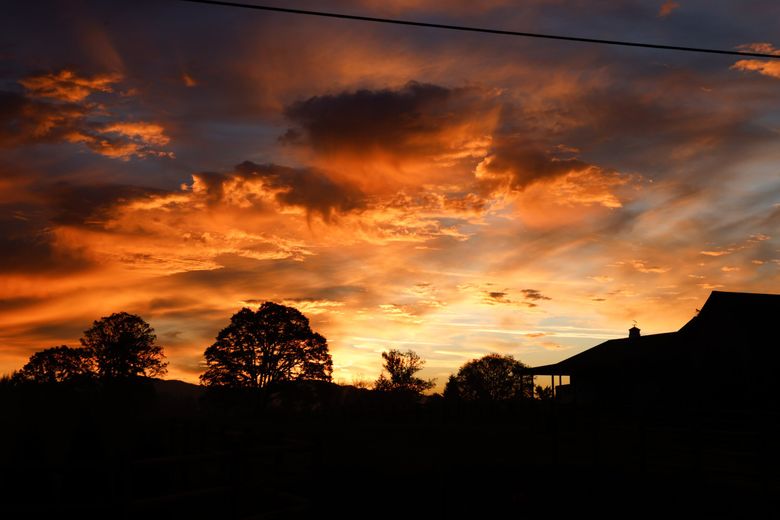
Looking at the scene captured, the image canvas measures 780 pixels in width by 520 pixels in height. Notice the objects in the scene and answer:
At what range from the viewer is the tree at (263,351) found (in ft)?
174

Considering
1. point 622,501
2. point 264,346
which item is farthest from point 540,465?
point 264,346

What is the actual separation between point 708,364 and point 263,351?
34.6 meters

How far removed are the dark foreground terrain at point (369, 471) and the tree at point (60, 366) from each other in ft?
110

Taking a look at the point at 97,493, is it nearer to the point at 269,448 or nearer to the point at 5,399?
the point at 269,448

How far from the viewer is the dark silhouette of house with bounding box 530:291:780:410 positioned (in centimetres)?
2908

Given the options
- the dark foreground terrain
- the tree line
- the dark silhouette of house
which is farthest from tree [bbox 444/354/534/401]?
the dark foreground terrain

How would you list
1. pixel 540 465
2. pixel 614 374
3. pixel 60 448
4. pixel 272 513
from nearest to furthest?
1. pixel 272 513
2. pixel 60 448
3. pixel 540 465
4. pixel 614 374

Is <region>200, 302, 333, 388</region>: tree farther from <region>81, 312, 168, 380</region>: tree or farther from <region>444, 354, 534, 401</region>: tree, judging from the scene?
<region>444, 354, 534, 401</region>: tree

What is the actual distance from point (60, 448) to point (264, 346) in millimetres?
38414

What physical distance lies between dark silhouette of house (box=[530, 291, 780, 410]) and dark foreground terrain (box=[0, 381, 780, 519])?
1.78 m

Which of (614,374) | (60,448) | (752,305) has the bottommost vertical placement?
(60,448)

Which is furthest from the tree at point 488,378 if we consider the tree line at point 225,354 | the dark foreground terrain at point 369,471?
the dark foreground terrain at point 369,471

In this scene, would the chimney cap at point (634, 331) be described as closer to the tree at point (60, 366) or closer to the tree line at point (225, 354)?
the tree line at point (225, 354)

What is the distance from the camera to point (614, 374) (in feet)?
123
